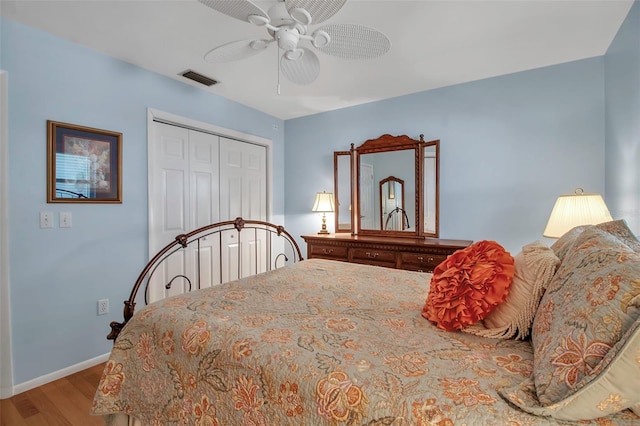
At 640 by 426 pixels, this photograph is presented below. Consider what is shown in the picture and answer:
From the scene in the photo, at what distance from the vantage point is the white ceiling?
1.91m

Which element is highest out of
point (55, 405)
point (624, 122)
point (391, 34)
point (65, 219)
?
point (391, 34)

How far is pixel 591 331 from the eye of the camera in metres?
0.66

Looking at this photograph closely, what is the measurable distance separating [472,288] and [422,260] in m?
1.83

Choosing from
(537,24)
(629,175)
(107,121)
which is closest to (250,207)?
(107,121)

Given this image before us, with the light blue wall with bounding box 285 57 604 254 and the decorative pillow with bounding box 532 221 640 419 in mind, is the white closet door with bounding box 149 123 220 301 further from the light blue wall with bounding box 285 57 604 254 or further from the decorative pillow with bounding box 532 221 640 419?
the decorative pillow with bounding box 532 221 640 419

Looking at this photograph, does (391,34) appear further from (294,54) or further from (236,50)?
(236,50)

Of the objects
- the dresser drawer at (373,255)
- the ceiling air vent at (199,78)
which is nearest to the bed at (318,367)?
the dresser drawer at (373,255)

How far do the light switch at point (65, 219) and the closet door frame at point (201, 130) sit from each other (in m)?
0.59

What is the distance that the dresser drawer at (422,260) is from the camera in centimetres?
276

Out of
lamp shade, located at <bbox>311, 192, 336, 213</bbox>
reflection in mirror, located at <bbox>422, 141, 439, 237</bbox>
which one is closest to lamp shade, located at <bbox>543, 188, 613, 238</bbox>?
reflection in mirror, located at <bbox>422, 141, 439, 237</bbox>

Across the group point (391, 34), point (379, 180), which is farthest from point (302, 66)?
point (379, 180)

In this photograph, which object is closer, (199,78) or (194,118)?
(199,78)

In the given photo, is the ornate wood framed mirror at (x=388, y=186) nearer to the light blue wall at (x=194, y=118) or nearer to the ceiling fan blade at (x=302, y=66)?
the light blue wall at (x=194, y=118)

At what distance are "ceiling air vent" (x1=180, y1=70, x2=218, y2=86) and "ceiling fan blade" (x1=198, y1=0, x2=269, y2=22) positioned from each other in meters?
1.56
